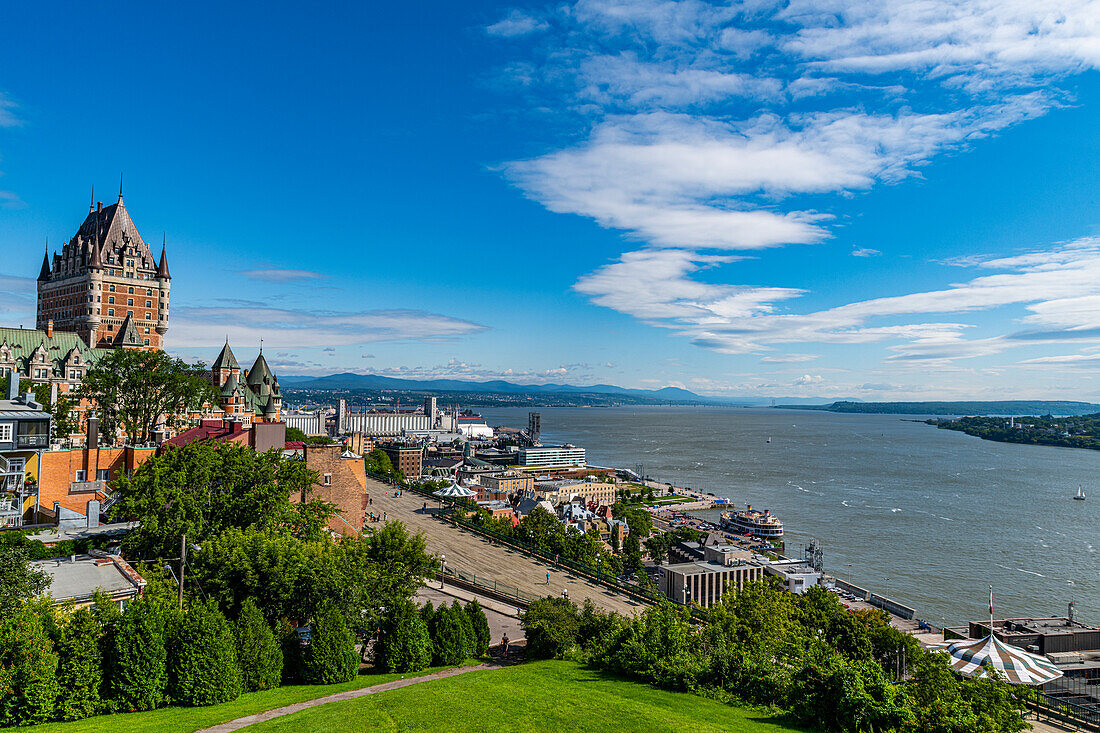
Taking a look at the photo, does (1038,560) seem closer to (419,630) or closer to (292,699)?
(419,630)

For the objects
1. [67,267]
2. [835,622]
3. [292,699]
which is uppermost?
[67,267]

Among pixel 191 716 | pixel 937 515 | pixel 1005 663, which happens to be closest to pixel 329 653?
pixel 191 716

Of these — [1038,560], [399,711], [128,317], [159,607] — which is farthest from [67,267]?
[1038,560]

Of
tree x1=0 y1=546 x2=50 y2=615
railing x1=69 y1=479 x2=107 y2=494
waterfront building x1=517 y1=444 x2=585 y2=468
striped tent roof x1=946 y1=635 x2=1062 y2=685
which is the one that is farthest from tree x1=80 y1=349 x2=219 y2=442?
waterfront building x1=517 y1=444 x2=585 y2=468

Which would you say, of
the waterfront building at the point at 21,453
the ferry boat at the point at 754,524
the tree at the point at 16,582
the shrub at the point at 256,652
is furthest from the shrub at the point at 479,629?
the ferry boat at the point at 754,524

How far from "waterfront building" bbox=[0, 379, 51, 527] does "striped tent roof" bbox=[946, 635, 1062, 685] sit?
3246 cm

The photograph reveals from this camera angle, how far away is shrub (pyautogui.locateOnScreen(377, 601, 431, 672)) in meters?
16.7

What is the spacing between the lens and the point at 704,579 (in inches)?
1741

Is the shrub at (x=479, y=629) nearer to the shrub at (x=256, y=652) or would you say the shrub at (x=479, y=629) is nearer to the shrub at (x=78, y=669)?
the shrub at (x=256, y=652)

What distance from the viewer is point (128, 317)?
56.5 meters

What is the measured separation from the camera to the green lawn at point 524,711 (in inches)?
482

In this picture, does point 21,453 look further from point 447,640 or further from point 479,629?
point 479,629

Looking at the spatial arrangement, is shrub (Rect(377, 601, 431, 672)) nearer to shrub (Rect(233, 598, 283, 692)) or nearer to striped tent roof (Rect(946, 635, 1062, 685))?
shrub (Rect(233, 598, 283, 692))

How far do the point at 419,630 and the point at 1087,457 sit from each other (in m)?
179
